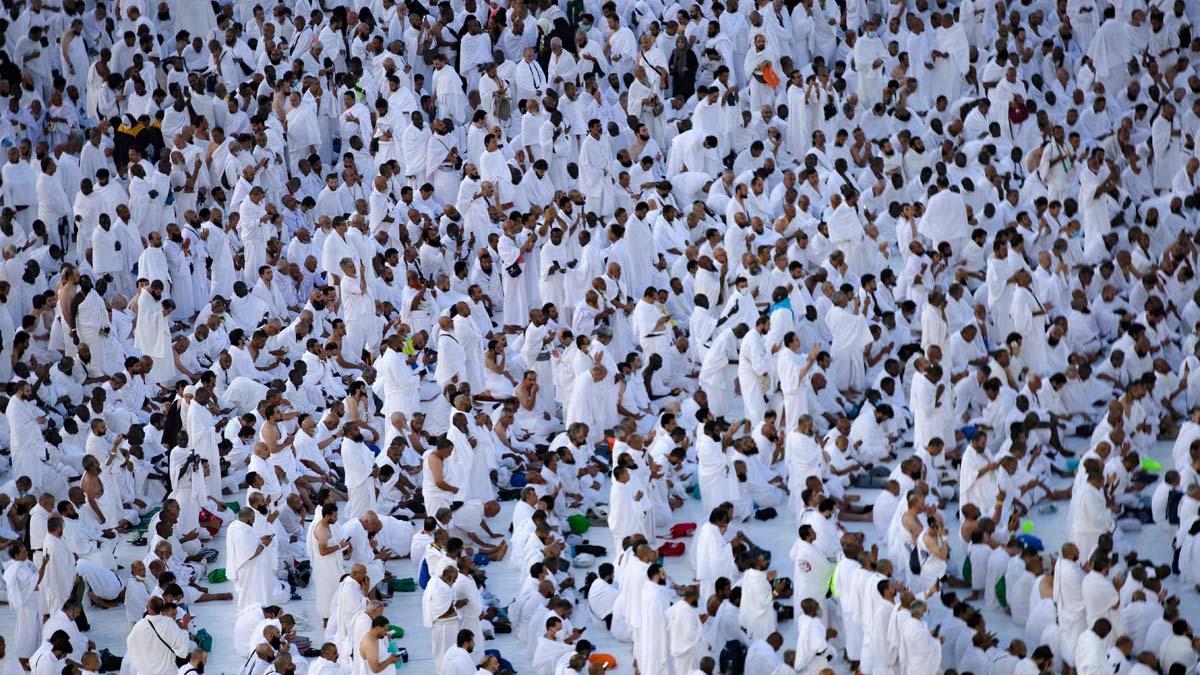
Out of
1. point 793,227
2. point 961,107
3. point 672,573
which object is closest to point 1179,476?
point 672,573

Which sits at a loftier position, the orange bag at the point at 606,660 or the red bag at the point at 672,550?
the red bag at the point at 672,550

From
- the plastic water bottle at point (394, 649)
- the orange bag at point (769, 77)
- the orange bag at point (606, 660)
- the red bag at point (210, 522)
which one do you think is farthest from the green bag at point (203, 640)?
the orange bag at point (769, 77)

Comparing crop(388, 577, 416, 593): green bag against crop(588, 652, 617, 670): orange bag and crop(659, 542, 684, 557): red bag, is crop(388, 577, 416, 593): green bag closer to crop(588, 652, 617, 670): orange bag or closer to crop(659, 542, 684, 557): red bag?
crop(588, 652, 617, 670): orange bag

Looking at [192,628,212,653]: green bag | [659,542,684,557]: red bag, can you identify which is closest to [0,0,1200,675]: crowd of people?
[192,628,212,653]: green bag

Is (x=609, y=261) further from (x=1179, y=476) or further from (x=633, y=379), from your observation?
(x=1179, y=476)

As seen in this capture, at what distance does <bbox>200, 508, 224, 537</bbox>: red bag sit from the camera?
20.5 metres

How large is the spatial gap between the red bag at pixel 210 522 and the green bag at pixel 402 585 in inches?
80.7

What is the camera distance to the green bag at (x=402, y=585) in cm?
1952

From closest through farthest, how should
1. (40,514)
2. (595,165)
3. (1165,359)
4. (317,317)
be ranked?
(40,514) < (1165,359) < (317,317) < (595,165)

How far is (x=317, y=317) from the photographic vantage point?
2334cm

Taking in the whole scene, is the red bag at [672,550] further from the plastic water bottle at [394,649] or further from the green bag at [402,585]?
the plastic water bottle at [394,649]

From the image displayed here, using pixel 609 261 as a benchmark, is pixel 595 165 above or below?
above

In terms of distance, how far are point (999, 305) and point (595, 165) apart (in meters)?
5.31

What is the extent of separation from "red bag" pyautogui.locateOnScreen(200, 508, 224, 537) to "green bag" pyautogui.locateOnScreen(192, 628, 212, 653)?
1.75 meters
